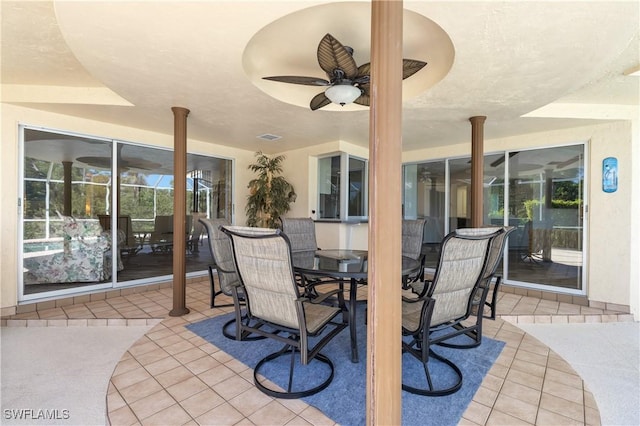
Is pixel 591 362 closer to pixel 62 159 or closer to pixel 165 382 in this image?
pixel 165 382

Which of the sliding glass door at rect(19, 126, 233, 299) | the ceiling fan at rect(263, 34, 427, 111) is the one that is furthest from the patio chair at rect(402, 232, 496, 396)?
the sliding glass door at rect(19, 126, 233, 299)

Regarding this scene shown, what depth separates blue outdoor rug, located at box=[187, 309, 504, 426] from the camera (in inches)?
66.4

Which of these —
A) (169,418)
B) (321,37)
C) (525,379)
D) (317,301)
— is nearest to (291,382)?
(317,301)

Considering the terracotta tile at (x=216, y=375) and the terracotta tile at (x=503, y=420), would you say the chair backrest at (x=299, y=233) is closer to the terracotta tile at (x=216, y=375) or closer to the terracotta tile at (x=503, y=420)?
the terracotta tile at (x=216, y=375)

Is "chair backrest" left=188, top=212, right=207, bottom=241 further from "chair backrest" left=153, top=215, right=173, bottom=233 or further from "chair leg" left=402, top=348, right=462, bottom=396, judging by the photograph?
"chair leg" left=402, top=348, right=462, bottom=396

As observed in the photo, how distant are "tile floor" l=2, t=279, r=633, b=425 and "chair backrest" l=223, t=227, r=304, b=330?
51cm

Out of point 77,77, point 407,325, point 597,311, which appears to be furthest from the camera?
point 597,311

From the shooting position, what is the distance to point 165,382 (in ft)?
6.54

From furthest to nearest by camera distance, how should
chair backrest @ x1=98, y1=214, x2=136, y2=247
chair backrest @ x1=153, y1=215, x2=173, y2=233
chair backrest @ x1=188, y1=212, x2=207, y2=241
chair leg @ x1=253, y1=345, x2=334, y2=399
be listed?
chair backrest @ x1=188, y1=212, x2=207, y2=241, chair backrest @ x1=153, y1=215, x2=173, y2=233, chair backrest @ x1=98, y1=214, x2=136, y2=247, chair leg @ x1=253, y1=345, x2=334, y2=399

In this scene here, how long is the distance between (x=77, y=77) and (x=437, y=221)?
5780 millimetres

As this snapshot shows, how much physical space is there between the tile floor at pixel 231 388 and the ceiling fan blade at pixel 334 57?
2276 millimetres

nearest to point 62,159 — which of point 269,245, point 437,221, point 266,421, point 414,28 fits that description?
point 269,245

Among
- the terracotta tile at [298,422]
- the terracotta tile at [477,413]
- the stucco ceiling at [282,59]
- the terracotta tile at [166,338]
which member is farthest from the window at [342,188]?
the terracotta tile at [298,422]

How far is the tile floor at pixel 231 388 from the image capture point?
1661mm
